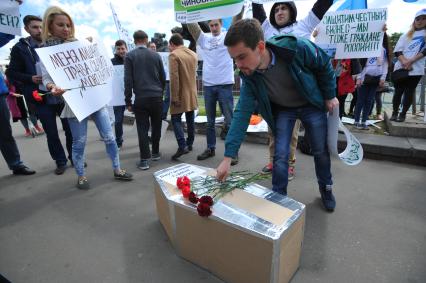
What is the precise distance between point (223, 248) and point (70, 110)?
2393 mm

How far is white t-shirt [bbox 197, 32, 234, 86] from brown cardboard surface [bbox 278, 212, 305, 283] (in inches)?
109

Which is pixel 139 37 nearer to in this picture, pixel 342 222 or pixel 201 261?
pixel 201 261

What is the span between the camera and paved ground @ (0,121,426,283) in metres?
2.06

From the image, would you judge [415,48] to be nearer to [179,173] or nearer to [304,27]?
[304,27]

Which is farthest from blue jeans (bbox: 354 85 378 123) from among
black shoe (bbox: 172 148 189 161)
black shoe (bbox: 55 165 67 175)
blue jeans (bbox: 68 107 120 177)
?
black shoe (bbox: 55 165 67 175)

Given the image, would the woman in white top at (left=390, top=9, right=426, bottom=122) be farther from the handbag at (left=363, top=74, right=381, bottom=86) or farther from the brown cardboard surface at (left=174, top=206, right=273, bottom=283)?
the brown cardboard surface at (left=174, top=206, right=273, bottom=283)

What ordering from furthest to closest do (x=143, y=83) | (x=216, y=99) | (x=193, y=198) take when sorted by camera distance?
(x=216, y=99) < (x=143, y=83) < (x=193, y=198)

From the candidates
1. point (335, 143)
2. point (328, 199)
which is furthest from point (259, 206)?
point (328, 199)

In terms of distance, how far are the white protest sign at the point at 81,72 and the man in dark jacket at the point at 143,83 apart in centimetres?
44

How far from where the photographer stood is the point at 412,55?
446 centimetres

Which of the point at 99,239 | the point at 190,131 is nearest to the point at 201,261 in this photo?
the point at 99,239

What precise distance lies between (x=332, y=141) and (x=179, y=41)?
9.24 feet

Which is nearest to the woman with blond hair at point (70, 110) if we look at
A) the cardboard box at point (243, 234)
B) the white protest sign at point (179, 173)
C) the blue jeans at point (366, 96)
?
the white protest sign at point (179, 173)

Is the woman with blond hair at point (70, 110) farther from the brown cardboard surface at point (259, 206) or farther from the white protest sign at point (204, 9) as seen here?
the brown cardboard surface at point (259, 206)
